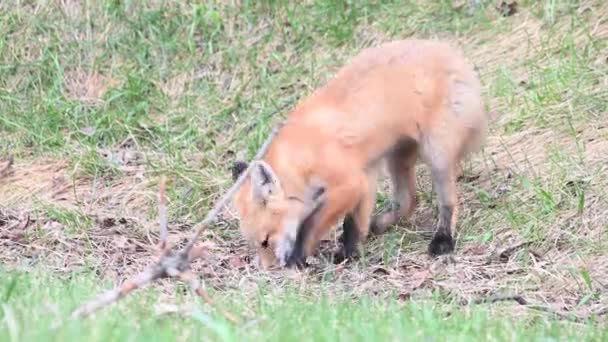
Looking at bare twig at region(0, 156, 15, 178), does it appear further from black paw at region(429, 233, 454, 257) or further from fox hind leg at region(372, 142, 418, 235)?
black paw at region(429, 233, 454, 257)

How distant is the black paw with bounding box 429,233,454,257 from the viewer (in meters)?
8.65

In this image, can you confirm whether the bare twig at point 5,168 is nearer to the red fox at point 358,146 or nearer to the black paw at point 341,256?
the red fox at point 358,146

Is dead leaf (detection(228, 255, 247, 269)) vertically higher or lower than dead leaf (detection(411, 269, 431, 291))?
lower

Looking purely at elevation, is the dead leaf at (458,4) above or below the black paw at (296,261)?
above

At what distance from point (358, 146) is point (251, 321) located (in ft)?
12.8

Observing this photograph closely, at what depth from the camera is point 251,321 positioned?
4.83m

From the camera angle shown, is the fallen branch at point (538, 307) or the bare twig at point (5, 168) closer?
the fallen branch at point (538, 307)

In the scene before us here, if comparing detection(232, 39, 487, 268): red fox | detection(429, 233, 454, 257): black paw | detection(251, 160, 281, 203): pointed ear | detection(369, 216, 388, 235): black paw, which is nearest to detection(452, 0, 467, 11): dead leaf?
detection(232, 39, 487, 268): red fox

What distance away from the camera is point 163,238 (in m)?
5.56

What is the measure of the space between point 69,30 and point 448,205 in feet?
19.3

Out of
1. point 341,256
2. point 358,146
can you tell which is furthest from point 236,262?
point 358,146

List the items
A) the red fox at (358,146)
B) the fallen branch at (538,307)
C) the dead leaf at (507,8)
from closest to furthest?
the fallen branch at (538,307)
the red fox at (358,146)
the dead leaf at (507,8)

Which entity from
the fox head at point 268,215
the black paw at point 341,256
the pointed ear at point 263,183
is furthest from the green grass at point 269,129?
the pointed ear at point 263,183

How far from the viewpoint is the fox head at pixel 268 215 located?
8.15 meters
